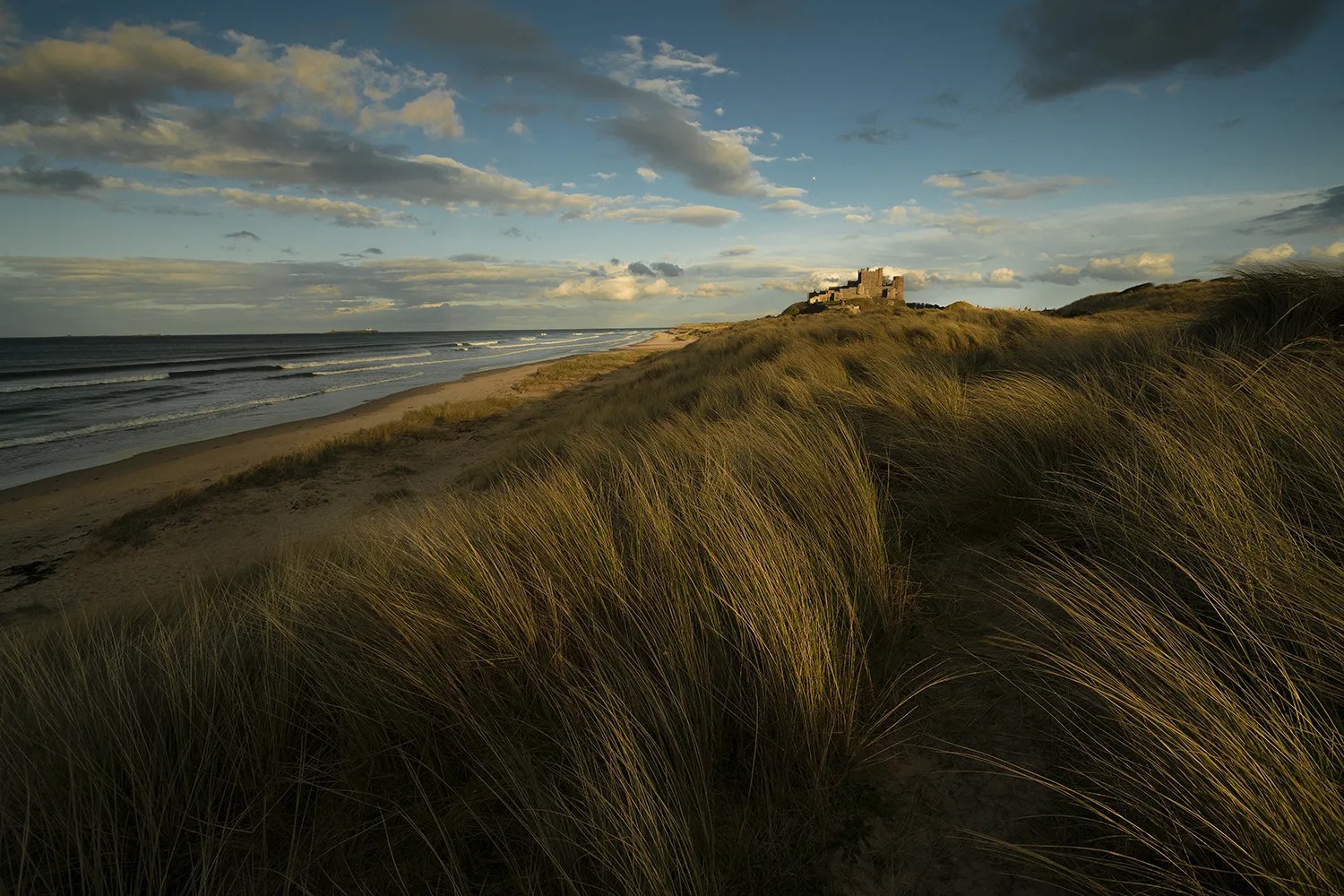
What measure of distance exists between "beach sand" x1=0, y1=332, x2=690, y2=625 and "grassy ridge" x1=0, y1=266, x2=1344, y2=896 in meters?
2.66

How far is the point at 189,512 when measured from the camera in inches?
356

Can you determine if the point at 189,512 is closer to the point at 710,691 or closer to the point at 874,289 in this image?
the point at 710,691

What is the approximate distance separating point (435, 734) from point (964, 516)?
9.53ft

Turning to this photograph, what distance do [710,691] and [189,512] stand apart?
35.5 ft

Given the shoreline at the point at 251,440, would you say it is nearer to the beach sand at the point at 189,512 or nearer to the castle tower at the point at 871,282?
the beach sand at the point at 189,512

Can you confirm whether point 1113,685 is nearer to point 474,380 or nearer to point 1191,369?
point 1191,369

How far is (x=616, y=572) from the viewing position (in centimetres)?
247

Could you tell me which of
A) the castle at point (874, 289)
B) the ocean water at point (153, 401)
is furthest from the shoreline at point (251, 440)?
the castle at point (874, 289)

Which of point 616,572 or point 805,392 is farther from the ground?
point 805,392

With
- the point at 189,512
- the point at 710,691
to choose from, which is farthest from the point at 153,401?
the point at 710,691

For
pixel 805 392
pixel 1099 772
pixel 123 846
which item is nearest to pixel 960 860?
pixel 1099 772

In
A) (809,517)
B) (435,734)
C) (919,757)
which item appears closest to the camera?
(919,757)

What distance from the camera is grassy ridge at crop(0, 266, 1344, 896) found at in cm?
134

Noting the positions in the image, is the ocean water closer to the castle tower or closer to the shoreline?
the shoreline
